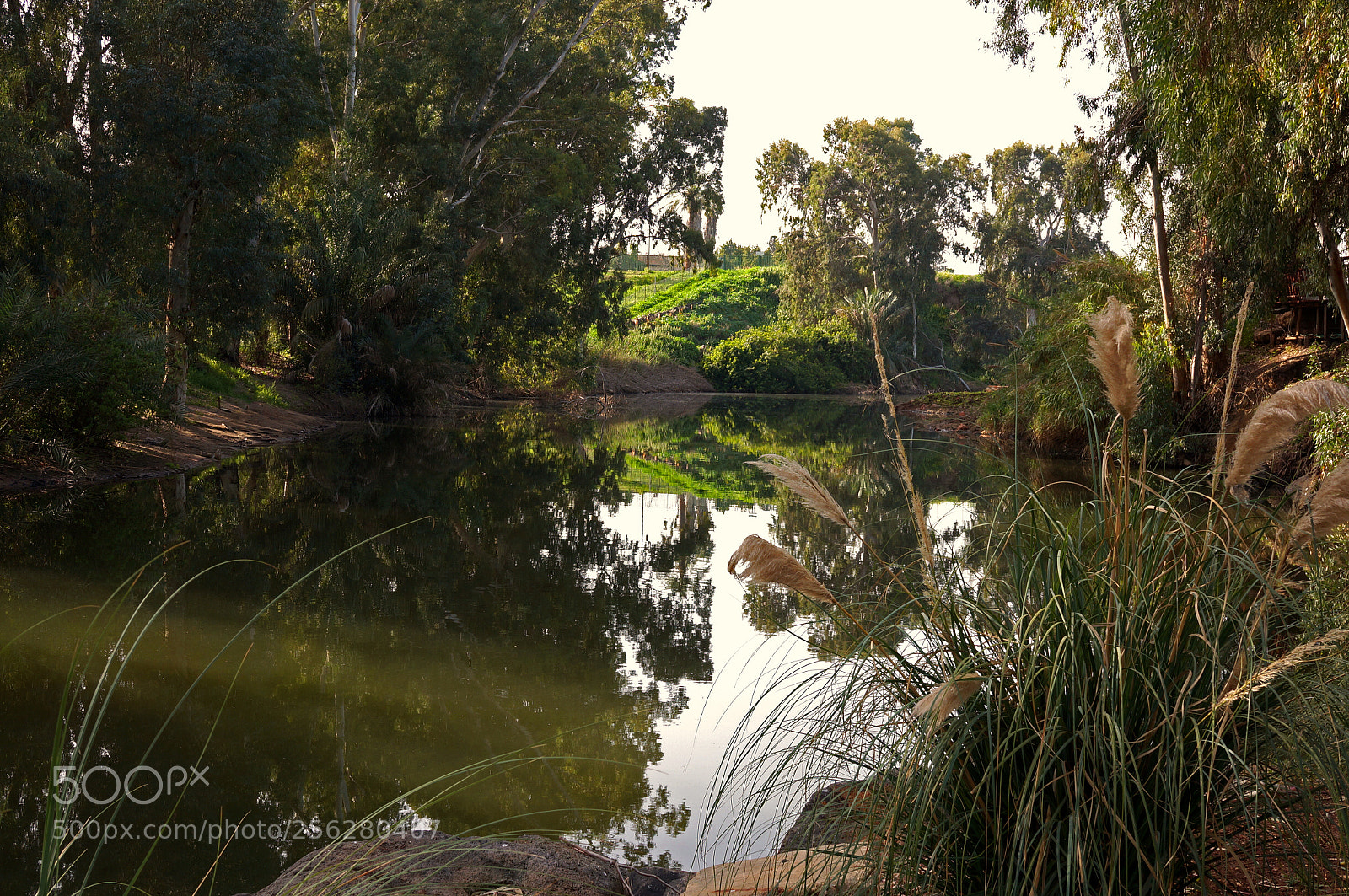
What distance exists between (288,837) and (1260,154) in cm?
890

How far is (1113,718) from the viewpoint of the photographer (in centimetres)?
159

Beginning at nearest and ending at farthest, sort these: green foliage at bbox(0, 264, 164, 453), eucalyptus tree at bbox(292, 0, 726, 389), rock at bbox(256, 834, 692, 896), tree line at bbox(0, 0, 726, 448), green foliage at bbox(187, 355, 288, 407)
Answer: rock at bbox(256, 834, 692, 896) < green foliage at bbox(0, 264, 164, 453) < tree line at bbox(0, 0, 726, 448) < green foliage at bbox(187, 355, 288, 407) < eucalyptus tree at bbox(292, 0, 726, 389)

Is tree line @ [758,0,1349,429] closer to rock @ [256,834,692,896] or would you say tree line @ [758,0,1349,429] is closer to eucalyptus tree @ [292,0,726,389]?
rock @ [256,834,692,896]

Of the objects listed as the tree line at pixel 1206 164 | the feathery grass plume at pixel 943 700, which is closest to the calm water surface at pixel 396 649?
the feathery grass plume at pixel 943 700

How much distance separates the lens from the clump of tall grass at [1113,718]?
1.59 m

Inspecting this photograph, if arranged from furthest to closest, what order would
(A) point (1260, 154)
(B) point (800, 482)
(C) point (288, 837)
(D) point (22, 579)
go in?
(A) point (1260, 154)
(D) point (22, 579)
(C) point (288, 837)
(B) point (800, 482)

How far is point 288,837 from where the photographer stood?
9.06 feet

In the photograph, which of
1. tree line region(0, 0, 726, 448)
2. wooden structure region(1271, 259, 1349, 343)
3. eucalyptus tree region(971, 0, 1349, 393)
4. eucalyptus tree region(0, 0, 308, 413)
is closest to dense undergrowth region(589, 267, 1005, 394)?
tree line region(0, 0, 726, 448)

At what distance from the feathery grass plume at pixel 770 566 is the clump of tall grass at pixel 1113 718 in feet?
0.06

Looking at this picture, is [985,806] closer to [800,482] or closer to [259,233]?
[800,482]

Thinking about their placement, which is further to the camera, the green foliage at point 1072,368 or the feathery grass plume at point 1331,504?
the green foliage at point 1072,368

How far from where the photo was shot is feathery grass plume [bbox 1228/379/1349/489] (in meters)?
1.63

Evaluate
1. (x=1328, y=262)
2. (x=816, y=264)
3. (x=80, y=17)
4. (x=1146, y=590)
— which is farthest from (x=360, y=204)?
(x=816, y=264)

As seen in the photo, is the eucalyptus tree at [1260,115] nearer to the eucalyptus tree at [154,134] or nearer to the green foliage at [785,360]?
the eucalyptus tree at [154,134]
